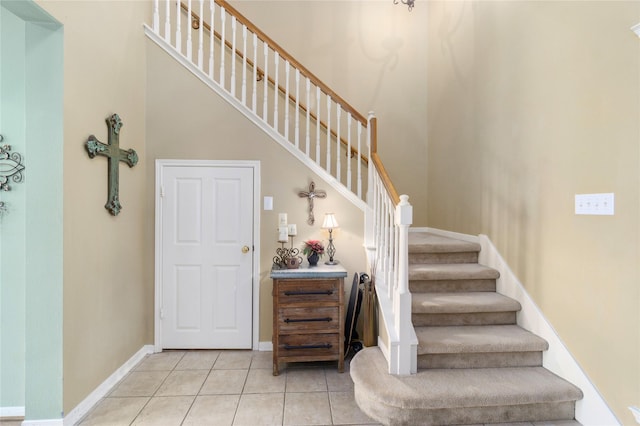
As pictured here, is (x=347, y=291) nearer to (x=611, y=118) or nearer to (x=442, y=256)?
(x=442, y=256)

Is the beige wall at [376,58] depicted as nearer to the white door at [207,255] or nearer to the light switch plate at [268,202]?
the light switch plate at [268,202]

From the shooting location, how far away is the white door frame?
132 inches

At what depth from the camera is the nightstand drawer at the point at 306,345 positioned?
2854 mm

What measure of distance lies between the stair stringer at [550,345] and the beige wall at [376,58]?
160 cm

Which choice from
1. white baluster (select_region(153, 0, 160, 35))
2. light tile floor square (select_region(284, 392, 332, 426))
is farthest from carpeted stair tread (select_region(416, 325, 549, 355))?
white baluster (select_region(153, 0, 160, 35))

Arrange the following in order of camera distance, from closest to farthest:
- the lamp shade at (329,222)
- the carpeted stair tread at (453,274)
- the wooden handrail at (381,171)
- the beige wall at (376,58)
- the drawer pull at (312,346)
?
the wooden handrail at (381,171)
the drawer pull at (312,346)
the carpeted stair tread at (453,274)
the lamp shade at (329,222)
the beige wall at (376,58)

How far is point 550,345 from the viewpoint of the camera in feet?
7.82

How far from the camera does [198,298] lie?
3396 mm

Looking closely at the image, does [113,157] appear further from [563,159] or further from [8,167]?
[563,159]

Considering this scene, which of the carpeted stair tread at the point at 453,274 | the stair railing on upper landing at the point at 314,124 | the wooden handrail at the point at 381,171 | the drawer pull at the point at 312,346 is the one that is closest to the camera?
the stair railing on upper landing at the point at 314,124

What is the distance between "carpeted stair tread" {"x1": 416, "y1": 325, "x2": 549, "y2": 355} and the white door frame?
1.68 meters

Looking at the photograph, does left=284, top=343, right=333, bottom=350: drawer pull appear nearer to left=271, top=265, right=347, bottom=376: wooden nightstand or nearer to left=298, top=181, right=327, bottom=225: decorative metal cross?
left=271, top=265, right=347, bottom=376: wooden nightstand

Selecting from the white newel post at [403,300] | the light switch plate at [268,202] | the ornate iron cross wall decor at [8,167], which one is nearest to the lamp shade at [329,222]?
the light switch plate at [268,202]

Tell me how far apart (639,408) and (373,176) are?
2303mm
